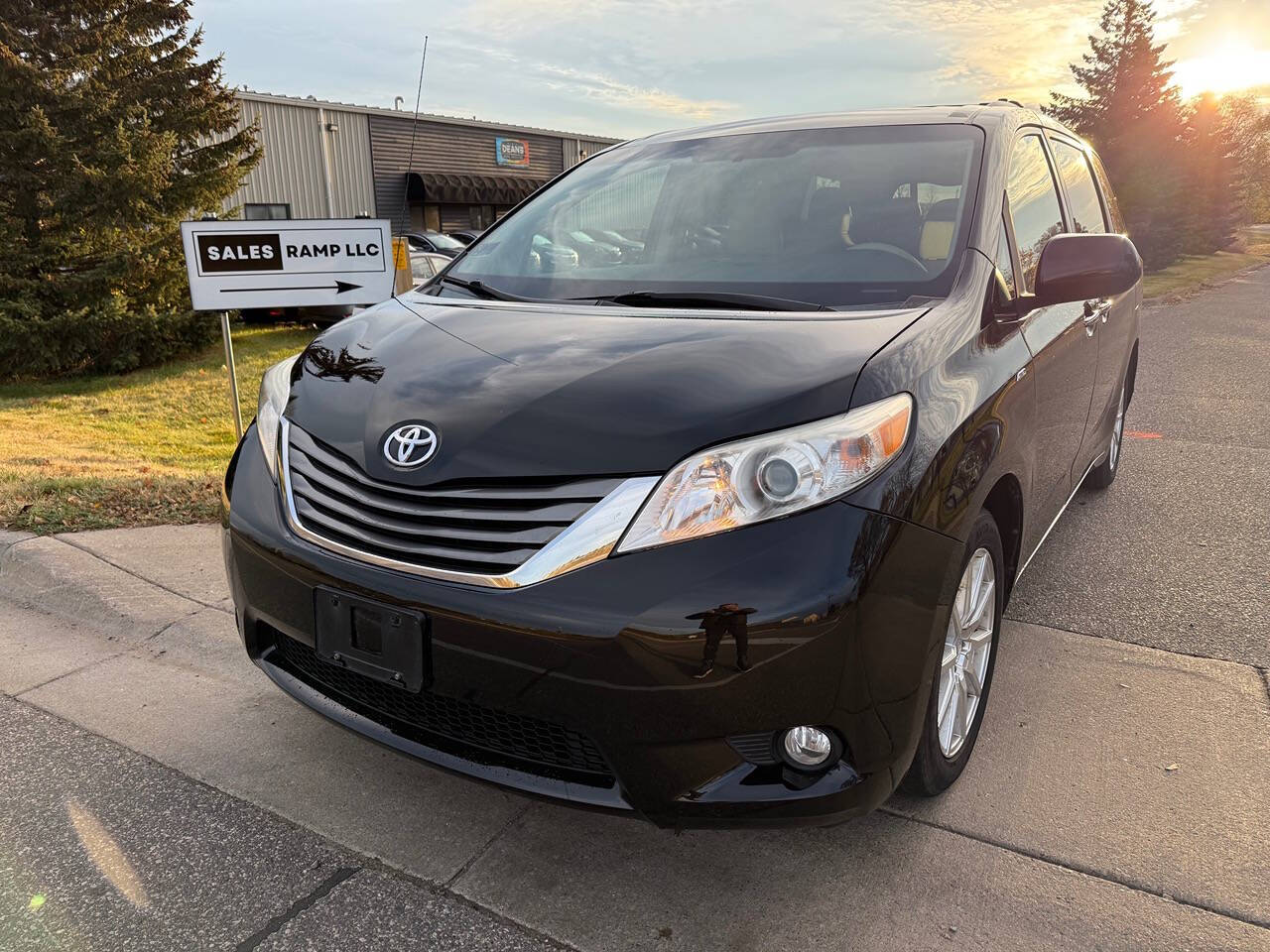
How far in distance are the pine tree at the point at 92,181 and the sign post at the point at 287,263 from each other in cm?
745

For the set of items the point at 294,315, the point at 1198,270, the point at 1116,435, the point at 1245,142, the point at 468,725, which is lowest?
the point at 1198,270

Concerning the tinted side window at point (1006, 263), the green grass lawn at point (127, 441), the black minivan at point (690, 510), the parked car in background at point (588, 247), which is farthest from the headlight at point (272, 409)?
the green grass lawn at point (127, 441)

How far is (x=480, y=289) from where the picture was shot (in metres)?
2.89

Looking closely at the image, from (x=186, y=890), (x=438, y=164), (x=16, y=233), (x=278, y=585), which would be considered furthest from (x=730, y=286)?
(x=438, y=164)

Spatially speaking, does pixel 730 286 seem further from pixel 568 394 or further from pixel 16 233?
pixel 16 233

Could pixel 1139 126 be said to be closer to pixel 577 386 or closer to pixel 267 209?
pixel 267 209

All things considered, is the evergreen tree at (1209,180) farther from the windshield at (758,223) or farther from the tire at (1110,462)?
the windshield at (758,223)

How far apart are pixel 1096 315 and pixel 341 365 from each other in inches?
107

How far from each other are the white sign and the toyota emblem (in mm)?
3221

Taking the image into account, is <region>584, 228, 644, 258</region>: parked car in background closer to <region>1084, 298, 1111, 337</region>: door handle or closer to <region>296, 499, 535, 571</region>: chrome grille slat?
<region>296, 499, 535, 571</region>: chrome grille slat

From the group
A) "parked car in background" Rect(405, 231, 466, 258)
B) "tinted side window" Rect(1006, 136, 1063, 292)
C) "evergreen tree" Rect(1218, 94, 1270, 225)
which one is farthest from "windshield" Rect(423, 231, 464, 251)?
"evergreen tree" Rect(1218, 94, 1270, 225)

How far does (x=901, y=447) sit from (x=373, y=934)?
1490 mm

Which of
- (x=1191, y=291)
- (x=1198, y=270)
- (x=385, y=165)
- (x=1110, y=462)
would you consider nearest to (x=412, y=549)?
(x=1110, y=462)

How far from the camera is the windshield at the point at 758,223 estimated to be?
2.53 meters
